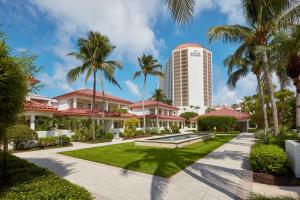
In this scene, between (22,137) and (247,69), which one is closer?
(22,137)

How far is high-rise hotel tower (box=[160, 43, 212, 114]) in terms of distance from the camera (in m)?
120

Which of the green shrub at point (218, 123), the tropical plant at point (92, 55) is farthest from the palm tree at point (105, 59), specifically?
the green shrub at point (218, 123)

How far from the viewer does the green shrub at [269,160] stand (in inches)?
342

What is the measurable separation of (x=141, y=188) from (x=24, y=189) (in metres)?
4.09

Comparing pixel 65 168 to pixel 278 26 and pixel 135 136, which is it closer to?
pixel 278 26

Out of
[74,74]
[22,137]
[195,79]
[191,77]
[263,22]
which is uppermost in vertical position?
[191,77]

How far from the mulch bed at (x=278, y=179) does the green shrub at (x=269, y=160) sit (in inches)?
11.2

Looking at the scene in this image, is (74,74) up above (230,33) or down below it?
below

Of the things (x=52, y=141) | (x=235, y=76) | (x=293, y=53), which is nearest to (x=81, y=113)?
(x=52, y=141)

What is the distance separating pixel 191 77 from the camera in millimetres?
120688

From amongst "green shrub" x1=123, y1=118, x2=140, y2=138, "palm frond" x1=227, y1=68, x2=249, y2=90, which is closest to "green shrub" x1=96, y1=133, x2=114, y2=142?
"green shrub" x1=123, y1=118, x2=140, y2=138

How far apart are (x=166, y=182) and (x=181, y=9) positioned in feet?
21.3

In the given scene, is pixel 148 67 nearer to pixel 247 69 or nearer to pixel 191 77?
pixel 247 69

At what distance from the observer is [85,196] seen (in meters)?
5.07
